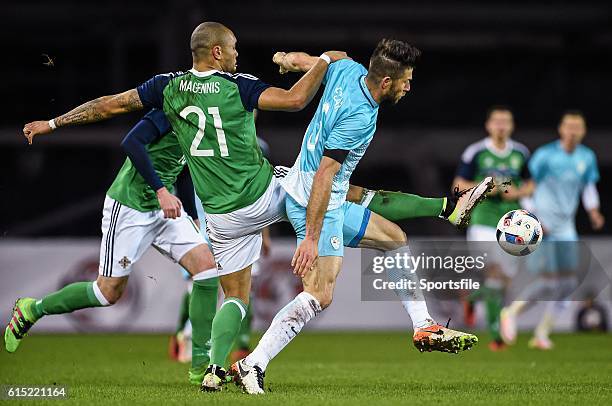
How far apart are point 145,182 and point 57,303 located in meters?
1.02

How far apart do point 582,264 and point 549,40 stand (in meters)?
9.20

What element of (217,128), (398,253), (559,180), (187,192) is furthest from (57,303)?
(559,180)

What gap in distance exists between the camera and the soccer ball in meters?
7.19

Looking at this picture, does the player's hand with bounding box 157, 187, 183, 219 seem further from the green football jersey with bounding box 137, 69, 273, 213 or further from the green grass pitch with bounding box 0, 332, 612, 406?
the green grass pitch with bounding box 0, 332, 612, 406

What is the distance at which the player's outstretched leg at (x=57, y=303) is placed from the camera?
24.5 feet

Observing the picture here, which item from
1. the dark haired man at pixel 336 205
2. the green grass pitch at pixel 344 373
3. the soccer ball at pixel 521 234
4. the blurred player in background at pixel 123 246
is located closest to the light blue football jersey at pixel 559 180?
the green grass pitch at pixel 344 373

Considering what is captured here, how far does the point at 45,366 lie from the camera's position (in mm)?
8719

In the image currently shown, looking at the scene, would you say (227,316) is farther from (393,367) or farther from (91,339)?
(91,339)

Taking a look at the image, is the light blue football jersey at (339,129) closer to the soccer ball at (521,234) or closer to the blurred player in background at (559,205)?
the soccer ball at (521,234)

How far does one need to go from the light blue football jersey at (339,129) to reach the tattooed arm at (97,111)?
1031 millimetres

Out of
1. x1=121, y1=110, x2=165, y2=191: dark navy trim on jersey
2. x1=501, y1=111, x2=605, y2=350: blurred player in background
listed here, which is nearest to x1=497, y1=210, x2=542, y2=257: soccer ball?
x1=121, y1=110, x2=165, y2=191: dark navy trim on jersey

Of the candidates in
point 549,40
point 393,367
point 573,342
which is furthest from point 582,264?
point 549,40

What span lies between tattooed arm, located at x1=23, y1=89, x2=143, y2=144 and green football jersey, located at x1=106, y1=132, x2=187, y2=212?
0.54 metres

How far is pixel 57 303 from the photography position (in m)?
7.52
